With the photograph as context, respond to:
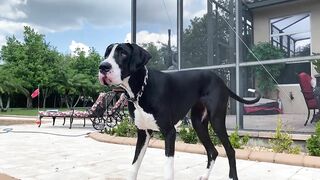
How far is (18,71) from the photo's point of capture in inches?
1341

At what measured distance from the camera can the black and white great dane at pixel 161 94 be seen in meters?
2.49

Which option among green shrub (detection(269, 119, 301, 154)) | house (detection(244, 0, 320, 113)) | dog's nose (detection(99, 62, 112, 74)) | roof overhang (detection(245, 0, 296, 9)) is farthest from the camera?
roof overhang (detection(245, 0, 296, 9))

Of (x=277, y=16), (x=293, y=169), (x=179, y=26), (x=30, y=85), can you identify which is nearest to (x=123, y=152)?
(x=293, y=169)

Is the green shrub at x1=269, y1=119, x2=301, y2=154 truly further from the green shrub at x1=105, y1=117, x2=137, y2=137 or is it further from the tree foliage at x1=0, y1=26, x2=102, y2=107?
the tree foliage at x1=0, y1=26, x2=102, y2=107

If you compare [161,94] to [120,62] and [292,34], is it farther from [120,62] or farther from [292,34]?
[292,34]

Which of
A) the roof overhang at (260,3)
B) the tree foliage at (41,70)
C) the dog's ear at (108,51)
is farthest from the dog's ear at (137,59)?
the tree foliage at (41,70)

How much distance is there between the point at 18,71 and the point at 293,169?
33433 millimetres

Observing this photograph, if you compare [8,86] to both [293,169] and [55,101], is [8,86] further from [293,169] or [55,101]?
[293,169]

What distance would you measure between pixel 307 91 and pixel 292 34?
1.35 metres

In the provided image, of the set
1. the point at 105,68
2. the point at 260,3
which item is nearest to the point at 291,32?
the point at 260,3

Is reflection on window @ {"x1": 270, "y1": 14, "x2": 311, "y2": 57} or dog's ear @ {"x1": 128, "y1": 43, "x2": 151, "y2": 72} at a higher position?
reflection on window @ {"x1": 270, "y1": 14, "x2": 311, "y2": 57}

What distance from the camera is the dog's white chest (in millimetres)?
2686

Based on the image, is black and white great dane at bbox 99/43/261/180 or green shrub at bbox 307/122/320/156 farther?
green shrub at bbox 307/122/320/156

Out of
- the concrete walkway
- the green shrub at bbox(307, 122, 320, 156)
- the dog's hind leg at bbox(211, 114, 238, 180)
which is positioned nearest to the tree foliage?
the concrete walkway
